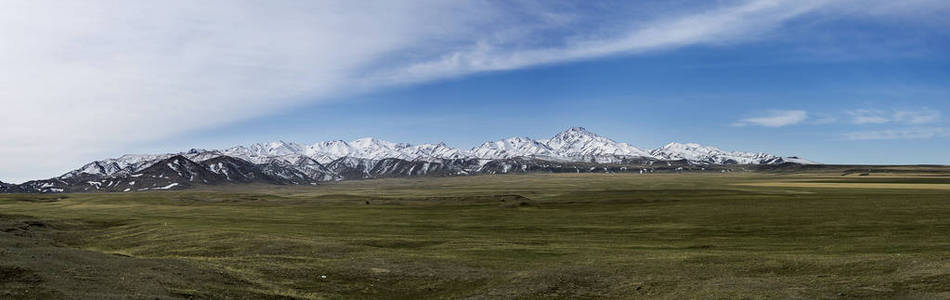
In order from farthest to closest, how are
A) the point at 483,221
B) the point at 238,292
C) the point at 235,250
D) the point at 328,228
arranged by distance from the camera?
1. the point at 483,221
2. the point at 328,228
3. the point at 235,250
4. the point at 238,292

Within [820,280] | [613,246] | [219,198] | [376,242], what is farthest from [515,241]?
[219,198]

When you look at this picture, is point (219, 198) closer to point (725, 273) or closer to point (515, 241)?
point (515, 241)

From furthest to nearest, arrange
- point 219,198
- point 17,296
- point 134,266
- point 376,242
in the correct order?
point 219,198 < point 376,242 < point 134,266 < point 17,296

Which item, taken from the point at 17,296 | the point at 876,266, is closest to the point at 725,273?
the point at 876,266

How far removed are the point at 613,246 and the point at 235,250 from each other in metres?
35.7

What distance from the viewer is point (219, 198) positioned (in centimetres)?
18512

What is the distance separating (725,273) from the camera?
4072 cm

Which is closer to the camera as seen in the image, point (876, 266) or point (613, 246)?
point (876, 266)

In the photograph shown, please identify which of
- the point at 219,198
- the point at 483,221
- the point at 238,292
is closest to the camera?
the point at 238,292

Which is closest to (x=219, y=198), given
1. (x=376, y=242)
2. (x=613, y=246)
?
(x=376, y=242)

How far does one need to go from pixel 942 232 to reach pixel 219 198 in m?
175

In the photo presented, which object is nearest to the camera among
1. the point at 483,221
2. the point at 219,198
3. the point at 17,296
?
the point at 17,296

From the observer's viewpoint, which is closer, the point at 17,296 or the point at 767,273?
the point at 17,296

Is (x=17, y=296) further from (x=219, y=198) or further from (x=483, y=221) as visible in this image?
(x=219, y=198)
